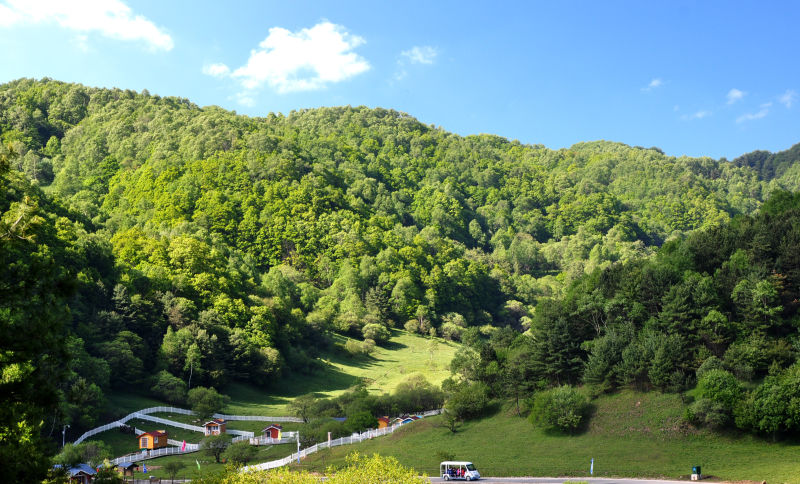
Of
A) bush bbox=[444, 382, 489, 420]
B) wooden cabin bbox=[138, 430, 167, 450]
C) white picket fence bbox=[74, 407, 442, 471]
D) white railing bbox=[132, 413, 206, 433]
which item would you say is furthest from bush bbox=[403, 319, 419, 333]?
wooden cabin bbox=[138, 430, 167, 450]

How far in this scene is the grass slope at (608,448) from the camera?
48000mm

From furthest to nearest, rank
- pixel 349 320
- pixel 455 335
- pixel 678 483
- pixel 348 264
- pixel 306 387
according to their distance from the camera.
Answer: pixel 348 264
pixel 455 335
pixel 349 320
pixel 306 387
pixel 678 483

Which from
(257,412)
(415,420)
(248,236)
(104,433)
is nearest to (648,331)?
(415,420)

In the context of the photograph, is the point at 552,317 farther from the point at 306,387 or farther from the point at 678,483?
the point at 306,387

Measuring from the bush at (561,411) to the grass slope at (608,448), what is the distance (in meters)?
1.08

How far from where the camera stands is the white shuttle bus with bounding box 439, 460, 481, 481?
45750 mm

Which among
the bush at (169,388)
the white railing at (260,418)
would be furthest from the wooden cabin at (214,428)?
the bush at (169,388)

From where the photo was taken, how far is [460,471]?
46.1m

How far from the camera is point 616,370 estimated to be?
64.4 m

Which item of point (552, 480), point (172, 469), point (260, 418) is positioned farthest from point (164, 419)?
point (552, 480)

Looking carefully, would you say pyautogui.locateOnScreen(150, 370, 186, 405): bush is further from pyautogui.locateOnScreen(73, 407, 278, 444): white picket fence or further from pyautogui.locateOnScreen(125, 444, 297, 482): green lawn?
pyautogui.locateOnScreen(125, 444, 297, 482): green lawn

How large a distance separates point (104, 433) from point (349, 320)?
7289cm

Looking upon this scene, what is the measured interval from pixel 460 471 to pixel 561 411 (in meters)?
17.0

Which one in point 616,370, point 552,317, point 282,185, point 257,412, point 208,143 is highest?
point 208,143
